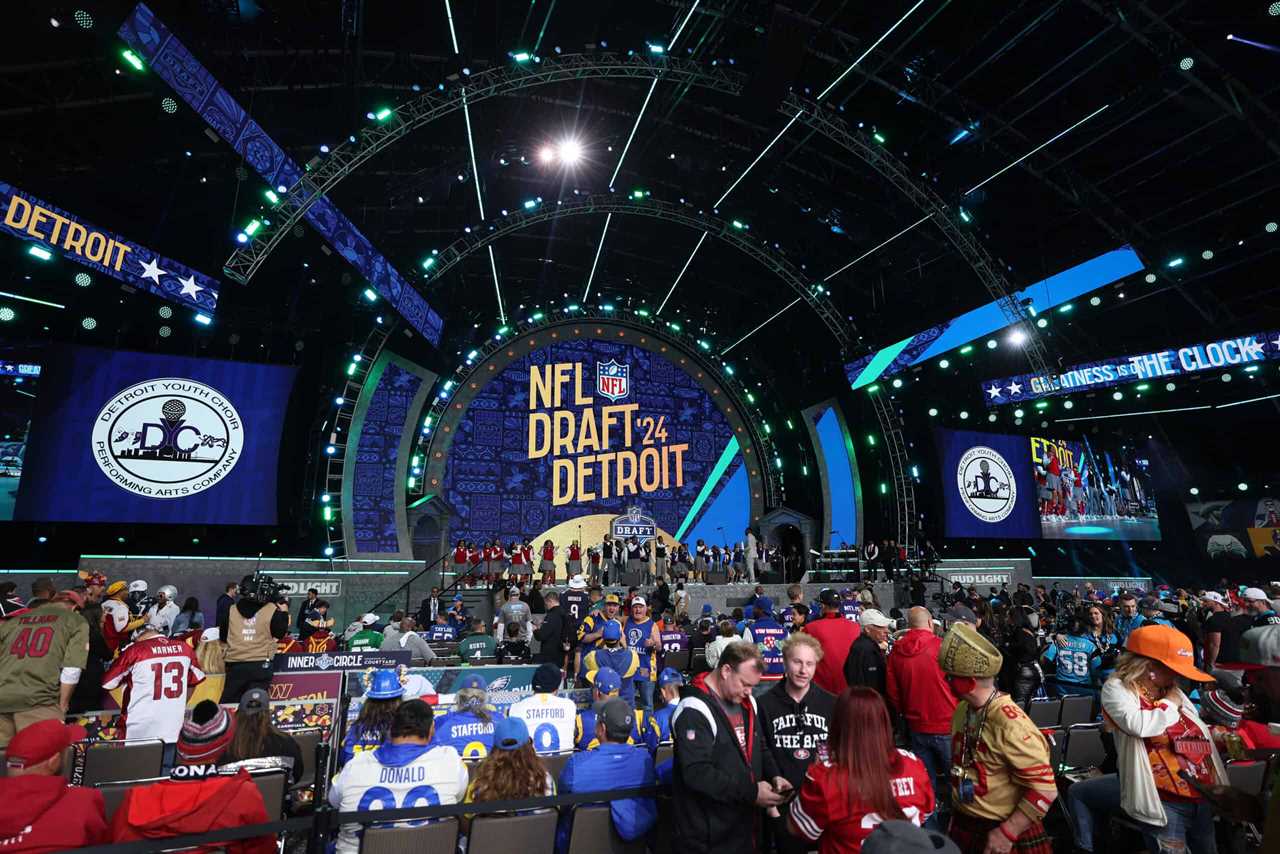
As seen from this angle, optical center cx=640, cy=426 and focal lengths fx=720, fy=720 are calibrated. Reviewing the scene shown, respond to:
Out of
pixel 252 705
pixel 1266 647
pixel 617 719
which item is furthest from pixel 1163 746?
pixel 252 705

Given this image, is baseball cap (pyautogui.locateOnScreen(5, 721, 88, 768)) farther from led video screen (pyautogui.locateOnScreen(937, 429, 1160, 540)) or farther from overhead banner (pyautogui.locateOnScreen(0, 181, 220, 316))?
led video screen (pyautogui.locateOnScreen(937, 429, 1160, 540))

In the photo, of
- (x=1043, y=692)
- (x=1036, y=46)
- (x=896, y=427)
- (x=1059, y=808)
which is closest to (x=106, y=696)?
(x=1059, y=808)

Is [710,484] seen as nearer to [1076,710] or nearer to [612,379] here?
[612,379]

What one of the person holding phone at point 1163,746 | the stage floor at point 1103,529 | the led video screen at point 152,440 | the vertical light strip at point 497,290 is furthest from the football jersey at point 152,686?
the stage floor at point 1103,529

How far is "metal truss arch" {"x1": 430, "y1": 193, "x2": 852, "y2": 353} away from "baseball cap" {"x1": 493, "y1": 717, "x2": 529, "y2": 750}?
657 inches

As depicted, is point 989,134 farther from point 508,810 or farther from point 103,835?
point 103,835

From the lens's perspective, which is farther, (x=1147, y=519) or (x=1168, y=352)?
(x=1147, y=519)

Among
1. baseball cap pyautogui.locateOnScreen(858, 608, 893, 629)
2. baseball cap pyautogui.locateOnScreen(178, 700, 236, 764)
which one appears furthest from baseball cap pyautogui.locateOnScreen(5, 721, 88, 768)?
baseball cap pyautogui.locateOnScreen(858, 608, 893, 629)

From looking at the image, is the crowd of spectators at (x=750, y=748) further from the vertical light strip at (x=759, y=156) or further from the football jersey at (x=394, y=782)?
the vertical light strip at (x=759, y=156)

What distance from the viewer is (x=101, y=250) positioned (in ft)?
39.0

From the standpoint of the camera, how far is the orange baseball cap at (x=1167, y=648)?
131 inches

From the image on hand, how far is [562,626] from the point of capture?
896 cm

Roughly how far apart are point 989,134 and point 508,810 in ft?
58.1

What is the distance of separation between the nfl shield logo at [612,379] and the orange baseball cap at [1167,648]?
20861mm
